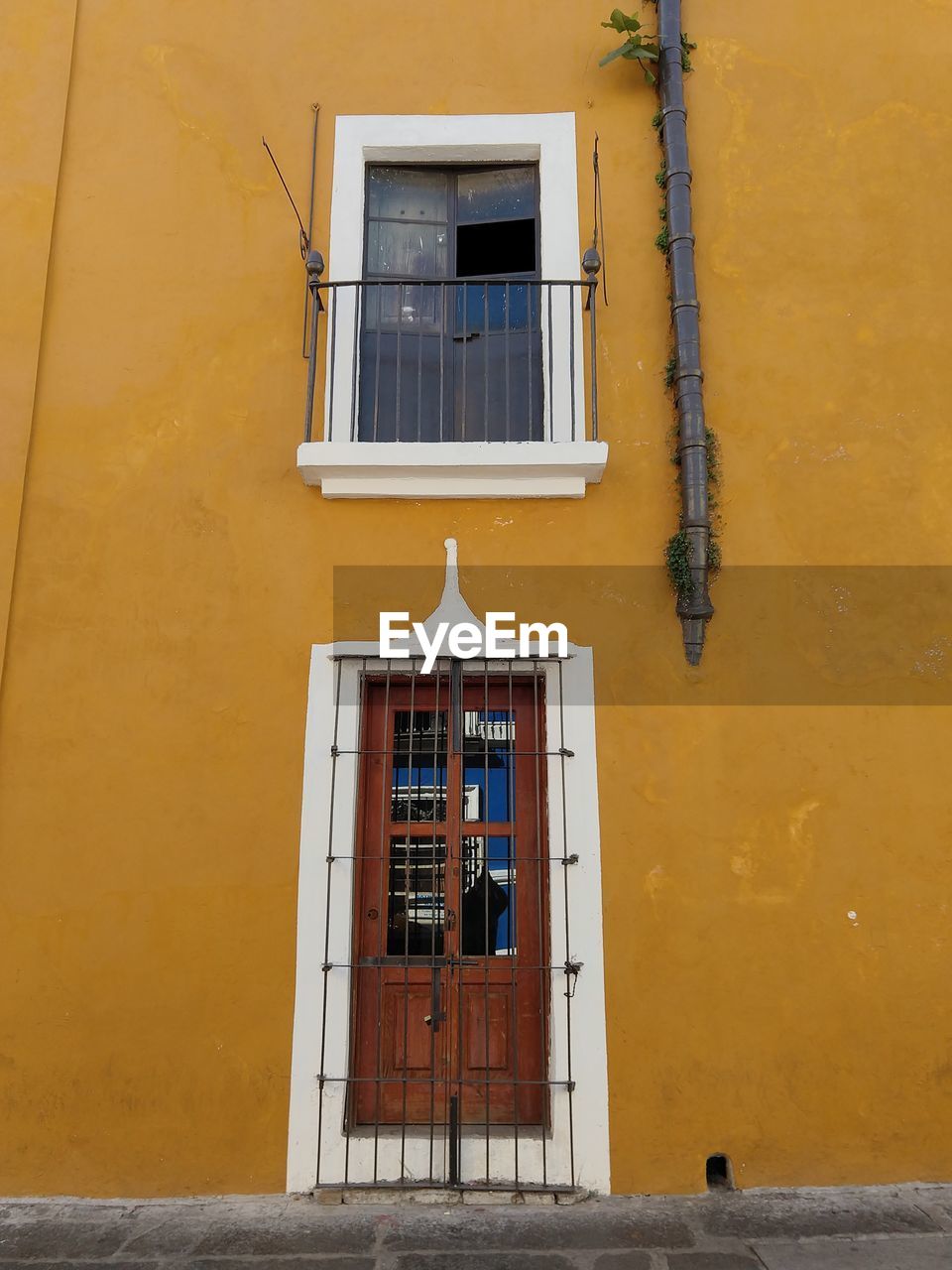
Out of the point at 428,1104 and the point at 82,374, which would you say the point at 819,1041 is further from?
the point at 82,374

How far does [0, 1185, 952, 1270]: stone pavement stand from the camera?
11.4ft

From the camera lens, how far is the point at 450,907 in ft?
14.2

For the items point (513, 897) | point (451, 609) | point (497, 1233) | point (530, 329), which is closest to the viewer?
point (497, 1233)

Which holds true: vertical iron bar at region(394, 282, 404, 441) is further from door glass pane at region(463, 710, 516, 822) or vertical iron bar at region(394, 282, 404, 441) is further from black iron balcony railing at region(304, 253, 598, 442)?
door glass pane at region(463, 710, 516, 822)

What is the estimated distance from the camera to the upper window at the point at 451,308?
500cm

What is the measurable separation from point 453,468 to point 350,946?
2400mm

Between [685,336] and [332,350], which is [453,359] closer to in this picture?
[332,350]


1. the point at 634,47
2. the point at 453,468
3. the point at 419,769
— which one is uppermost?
the point at 634,47

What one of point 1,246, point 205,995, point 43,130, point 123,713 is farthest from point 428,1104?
point 43,130

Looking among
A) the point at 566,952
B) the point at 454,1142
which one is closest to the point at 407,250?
the point at 566,952

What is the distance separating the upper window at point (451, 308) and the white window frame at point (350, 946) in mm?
1442

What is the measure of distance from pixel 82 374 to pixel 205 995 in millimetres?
3304

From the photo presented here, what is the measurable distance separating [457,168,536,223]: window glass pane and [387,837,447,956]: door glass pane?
3676 mm

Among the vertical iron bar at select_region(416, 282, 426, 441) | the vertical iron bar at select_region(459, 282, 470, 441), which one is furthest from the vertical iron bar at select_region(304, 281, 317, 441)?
the vertical iron bar at select_region(459, 282, 470, 441)
